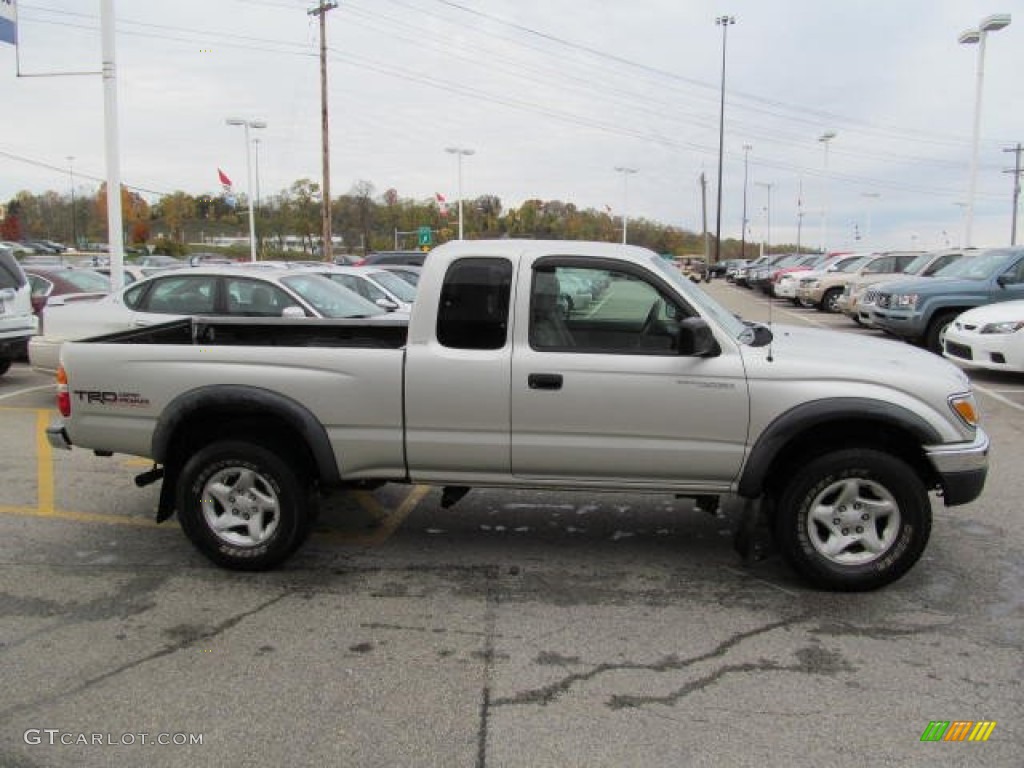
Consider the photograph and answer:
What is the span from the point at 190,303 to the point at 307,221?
239ft

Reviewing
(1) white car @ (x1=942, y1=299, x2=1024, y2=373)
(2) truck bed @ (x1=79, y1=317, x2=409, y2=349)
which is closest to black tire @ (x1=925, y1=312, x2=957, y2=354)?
(1) white car @ (x1=942, y1=299, x2=1024, y2=373)

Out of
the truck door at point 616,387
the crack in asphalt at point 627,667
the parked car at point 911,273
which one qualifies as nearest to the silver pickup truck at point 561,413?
the truck door at point 616,387

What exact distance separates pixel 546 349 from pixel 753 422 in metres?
1.13

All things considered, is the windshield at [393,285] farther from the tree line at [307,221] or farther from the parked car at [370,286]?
the tree line at [307,221]

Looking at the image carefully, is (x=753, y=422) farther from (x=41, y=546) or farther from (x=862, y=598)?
(x=41, y=546)

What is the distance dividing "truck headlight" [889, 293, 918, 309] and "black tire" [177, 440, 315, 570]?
12005mm

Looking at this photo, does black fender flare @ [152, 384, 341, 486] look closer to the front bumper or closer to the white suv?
the front bumper

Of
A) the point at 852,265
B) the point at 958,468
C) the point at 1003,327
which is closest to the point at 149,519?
the point at 958,468

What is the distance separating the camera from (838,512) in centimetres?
443

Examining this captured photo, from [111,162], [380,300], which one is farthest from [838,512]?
[111,162]

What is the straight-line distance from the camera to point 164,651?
152 inches

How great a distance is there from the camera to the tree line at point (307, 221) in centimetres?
7062

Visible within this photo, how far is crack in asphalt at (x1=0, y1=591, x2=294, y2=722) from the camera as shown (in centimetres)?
340

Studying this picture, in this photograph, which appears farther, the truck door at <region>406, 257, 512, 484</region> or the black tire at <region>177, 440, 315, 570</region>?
the black tire at <region>177, 440, 315, 570</region>
